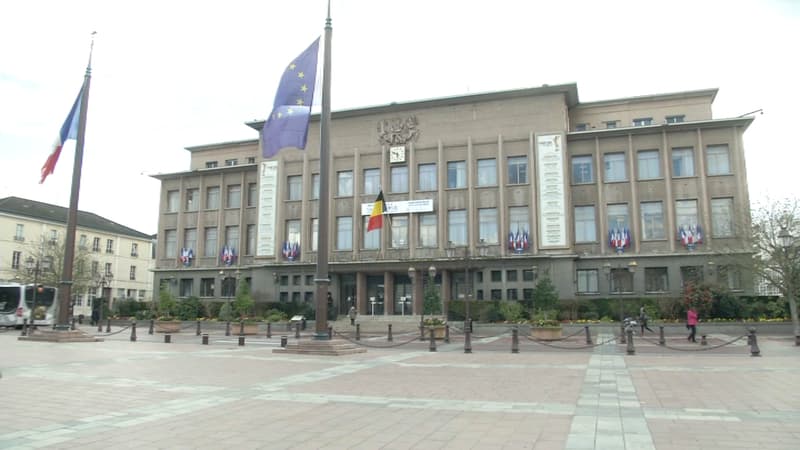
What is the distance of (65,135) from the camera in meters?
26.1

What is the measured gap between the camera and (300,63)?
1984 centimetres

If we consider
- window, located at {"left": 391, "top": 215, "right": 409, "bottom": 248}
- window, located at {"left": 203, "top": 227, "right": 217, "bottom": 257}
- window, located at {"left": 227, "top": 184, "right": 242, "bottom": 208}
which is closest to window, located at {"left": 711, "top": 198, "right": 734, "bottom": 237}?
window, located at {"left": 391, "top": 215, "right": 409, "bottom": 248}

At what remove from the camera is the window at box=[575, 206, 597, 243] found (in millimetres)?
42906

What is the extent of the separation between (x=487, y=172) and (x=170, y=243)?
30.4 meters

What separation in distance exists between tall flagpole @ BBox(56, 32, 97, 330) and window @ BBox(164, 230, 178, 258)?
97.9 ft

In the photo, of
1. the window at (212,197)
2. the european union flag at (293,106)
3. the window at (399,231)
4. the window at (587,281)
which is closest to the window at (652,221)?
the window at (587,281)

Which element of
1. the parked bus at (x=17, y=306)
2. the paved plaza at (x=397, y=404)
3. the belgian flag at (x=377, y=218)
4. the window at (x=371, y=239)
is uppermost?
the window at (x=371, y=239)

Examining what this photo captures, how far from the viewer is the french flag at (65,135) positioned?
25.1m

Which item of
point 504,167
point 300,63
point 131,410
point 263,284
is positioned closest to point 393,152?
point 504,167

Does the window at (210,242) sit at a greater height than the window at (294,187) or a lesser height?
lesser

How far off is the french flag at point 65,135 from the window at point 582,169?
3168 centimetres

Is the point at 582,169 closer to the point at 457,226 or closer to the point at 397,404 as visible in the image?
the point at 457,226

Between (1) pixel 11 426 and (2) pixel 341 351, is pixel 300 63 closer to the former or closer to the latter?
(2) pixel 341 351

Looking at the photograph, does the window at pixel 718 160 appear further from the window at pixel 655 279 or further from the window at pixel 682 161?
the window at pixel 655 279
